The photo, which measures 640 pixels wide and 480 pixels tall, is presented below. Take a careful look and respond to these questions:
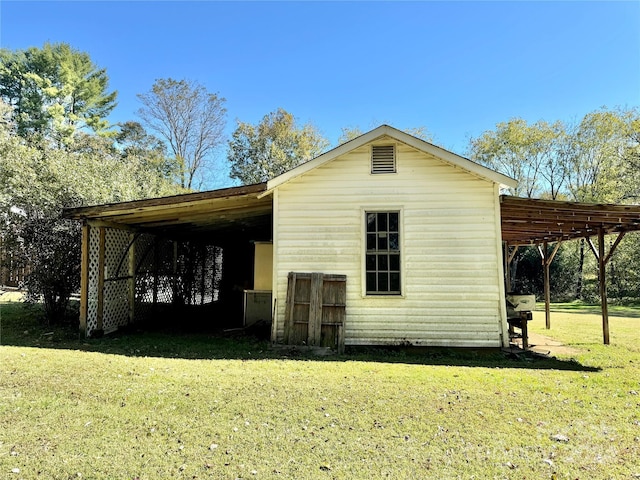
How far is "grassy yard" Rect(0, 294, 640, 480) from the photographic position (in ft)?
9.49

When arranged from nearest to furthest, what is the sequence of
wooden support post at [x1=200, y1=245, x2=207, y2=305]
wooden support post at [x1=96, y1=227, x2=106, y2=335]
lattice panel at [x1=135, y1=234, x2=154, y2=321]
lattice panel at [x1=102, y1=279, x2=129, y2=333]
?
1. wooden support post at [x1=96, y1=227, x2=106, y2=335]
2. lattice panel at [x1=102, y1=279, x2=129, y2=333]
3. lattice panel at [x1=135, y1=234, x2=154, y2=321]
4. wooden support post at [x1=200, y1=245, x2=207, y2=305]

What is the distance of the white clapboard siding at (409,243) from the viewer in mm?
6977

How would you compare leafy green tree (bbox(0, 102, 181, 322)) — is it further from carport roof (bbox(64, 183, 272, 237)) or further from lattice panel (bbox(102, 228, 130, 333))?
carport roof (bbox(64, 183, 272, 237))

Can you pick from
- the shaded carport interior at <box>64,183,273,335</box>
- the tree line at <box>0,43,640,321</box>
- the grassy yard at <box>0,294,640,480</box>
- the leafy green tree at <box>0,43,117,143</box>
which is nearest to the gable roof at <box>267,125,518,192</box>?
the shaded carport interior at <box>64,183,273,335</box>

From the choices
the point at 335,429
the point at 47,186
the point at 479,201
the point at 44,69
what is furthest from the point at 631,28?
the point at 44,69

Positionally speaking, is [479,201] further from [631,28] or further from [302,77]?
[302,77]

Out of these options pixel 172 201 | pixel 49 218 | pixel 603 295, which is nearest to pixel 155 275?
pixel 49 218

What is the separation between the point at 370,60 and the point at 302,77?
20.1 feet

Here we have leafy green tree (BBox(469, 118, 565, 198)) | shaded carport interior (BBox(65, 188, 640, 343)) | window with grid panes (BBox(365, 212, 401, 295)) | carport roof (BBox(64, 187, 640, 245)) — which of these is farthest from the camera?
leafy green tree (BBox(469, 118, 565, 198))

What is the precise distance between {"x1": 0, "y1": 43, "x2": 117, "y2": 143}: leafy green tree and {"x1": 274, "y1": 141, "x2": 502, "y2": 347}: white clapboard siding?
24.2 metres

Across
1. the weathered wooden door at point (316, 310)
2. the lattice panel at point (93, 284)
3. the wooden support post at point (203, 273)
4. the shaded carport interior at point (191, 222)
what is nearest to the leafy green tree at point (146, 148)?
the wooden support post at point (203, 273)

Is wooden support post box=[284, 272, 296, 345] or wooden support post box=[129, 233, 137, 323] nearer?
wooden support post box=[284, 272, 296, 345]

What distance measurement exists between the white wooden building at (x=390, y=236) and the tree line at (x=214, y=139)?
12086mm

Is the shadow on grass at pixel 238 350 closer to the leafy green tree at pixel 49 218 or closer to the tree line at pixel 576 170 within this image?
the leafy green tree at pixel 49 218
